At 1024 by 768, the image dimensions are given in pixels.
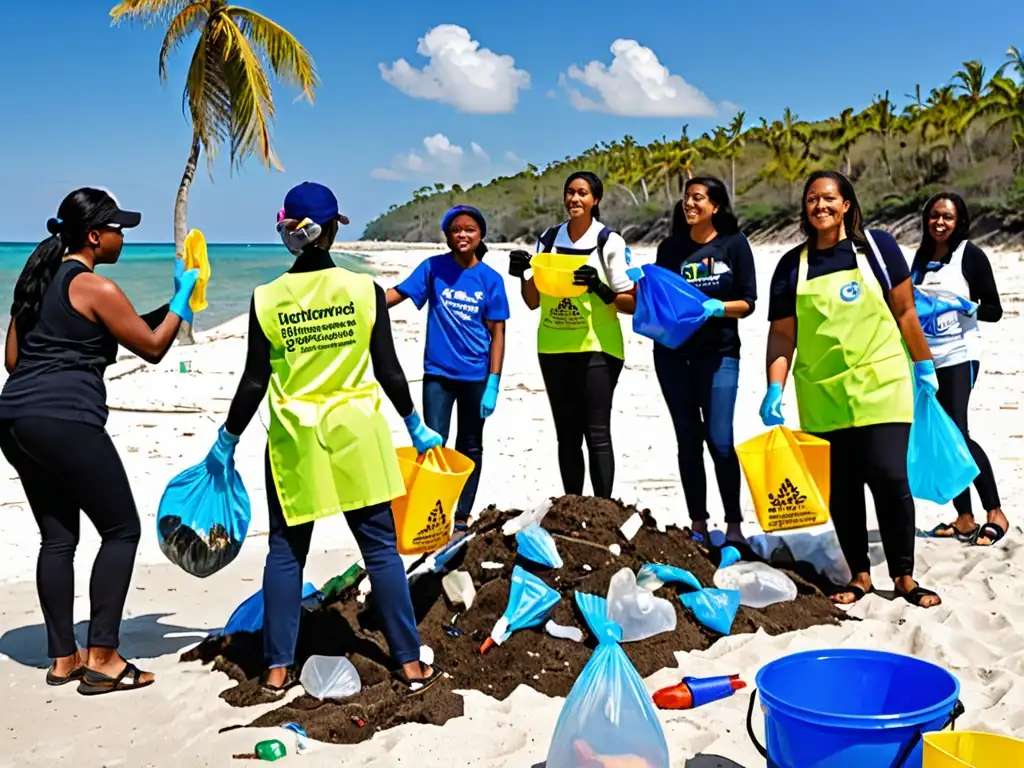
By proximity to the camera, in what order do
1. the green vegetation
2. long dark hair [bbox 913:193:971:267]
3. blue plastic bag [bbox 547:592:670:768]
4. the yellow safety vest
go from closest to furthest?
blue plastic bag [bbox 547:592:670:768] → the yellow safety vest → long dark hair [bbox 913:193:971:267] → the green vegetation

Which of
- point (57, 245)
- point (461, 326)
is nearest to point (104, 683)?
point (57, 245)

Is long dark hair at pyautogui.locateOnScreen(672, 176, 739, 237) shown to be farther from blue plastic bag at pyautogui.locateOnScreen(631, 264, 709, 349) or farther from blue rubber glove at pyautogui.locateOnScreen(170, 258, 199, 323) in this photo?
blue rubber glove at pyautogui.locateOnScreen(170, 258, 199, 323)

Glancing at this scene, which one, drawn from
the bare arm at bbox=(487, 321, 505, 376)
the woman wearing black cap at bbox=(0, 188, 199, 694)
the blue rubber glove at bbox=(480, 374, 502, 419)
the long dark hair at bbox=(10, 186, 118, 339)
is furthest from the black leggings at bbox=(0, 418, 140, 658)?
the bare arm at bbox=(487, 321, 505, 376)

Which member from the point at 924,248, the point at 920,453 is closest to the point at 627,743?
the point at 920,453

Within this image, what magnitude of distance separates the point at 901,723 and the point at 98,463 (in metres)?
2.89

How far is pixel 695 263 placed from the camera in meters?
4.97

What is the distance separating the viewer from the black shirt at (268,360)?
3510 millimetres

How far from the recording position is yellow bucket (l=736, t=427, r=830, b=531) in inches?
168

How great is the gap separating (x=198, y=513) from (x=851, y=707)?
247 centimetres

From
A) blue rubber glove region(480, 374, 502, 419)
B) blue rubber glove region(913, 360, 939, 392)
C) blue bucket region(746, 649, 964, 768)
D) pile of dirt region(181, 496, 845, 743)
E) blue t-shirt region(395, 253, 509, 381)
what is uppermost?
blue t-shirt region(395, 253, 509, 381)

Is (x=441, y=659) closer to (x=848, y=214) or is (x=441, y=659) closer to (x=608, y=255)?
(x=608, y=255)

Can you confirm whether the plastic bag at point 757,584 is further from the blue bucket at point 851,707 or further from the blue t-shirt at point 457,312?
the blue t-shirt at point 457,312

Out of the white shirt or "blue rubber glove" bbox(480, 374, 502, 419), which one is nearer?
the white shirt

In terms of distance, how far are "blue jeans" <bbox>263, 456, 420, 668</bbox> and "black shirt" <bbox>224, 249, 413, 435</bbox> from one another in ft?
0.71
